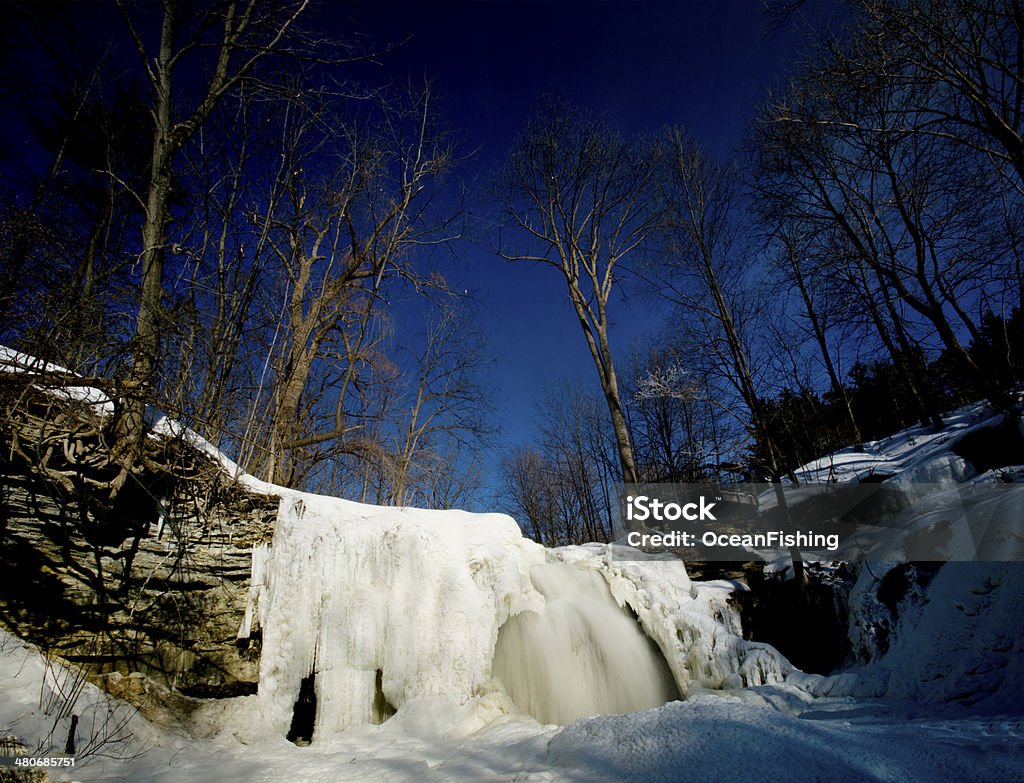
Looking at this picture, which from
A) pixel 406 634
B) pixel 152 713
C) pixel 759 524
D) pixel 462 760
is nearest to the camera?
pixel 462 760

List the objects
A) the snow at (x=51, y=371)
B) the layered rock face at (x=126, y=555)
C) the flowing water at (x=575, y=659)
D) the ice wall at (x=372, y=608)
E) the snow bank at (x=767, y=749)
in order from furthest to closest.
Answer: the flowing water at (x=575, y=659)
the ice wall at (x=372, y=608)
the layered rock face at (x=126, y=555)
the snow at (x=51, y=371)
the snow bank at (x=767, y=749)

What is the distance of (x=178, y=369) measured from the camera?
414 centimetres

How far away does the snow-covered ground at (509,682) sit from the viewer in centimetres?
251

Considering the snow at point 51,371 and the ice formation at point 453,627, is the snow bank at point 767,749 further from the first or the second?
the snow at point 51,371

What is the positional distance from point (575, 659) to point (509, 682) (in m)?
0.84

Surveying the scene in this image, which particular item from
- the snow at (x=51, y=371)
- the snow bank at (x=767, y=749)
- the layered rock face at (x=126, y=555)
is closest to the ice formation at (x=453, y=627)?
the layered rock face at (x=126, y=555)

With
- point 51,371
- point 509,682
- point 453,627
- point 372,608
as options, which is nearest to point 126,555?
point 51,371

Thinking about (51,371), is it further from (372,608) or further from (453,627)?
(453,627)

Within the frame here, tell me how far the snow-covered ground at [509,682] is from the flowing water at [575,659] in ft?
0.09

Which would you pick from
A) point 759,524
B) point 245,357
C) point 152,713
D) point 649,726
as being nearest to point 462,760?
point 649,726

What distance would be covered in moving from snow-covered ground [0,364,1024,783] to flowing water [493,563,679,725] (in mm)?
28

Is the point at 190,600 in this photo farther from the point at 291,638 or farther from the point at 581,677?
the point at 581,677

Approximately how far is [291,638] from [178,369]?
2938mm

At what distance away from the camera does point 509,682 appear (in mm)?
4559
